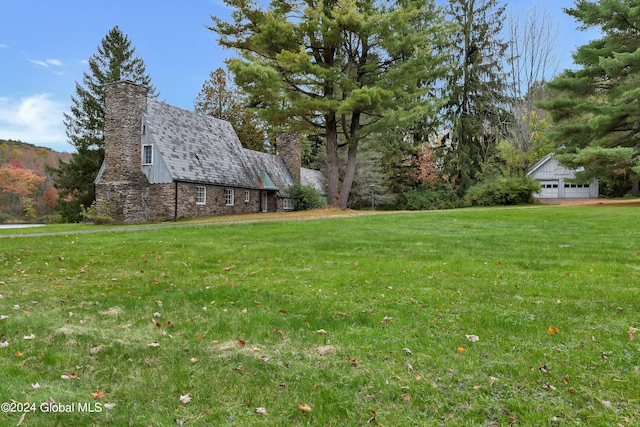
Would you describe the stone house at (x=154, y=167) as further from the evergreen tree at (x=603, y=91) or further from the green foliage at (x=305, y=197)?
the evergreen tree at (x=603, y=91)

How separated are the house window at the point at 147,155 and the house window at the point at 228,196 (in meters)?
5.16

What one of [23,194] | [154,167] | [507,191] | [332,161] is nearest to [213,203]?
[154,167]

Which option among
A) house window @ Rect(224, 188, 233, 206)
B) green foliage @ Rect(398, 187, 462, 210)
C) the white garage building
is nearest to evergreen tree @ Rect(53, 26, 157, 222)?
house window @ Rect(224, 188, 233, 206)

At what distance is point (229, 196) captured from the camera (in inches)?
1044

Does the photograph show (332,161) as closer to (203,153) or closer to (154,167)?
(203,153)

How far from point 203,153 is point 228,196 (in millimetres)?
3331

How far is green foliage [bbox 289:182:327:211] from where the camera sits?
30.2 metres

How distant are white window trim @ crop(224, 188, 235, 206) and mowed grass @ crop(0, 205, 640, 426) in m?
18.2

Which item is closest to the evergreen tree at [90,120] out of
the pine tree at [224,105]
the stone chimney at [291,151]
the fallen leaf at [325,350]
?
the pine tree at [224,105]

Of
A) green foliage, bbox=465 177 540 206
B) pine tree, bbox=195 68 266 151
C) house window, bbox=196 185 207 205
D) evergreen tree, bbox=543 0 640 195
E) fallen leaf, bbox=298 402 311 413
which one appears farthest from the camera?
pine tree, bbox=195 68 266 151

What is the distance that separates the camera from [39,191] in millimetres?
58875

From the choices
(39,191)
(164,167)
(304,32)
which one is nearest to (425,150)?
(304,32)

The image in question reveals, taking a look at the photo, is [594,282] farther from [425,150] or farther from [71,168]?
[71,168]

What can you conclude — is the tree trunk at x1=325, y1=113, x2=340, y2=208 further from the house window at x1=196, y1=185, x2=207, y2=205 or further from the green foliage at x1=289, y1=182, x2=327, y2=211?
the house window at x1=196, y1=185, x2=207, y2=205
